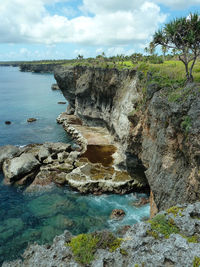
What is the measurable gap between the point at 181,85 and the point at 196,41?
4.39 m

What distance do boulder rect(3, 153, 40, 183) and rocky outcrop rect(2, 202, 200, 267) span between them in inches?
1072

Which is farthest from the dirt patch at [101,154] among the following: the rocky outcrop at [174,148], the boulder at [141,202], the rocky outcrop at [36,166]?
the rocky outcrop at [174,148]

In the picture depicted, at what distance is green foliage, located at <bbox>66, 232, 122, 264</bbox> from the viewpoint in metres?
10.3

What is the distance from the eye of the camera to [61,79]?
246 feet

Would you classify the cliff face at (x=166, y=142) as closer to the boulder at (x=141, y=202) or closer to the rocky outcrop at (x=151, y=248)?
the boulder at (x=141, y=202)

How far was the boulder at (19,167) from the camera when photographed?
123 feet

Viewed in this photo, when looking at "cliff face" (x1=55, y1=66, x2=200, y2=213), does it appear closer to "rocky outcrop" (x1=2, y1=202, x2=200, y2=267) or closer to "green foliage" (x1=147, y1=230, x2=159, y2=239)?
"rocky outcrop" (x1=2, y1=202, x2=200, y2=267)

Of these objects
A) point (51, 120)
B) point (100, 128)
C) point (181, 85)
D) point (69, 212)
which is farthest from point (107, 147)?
point (51, 120)

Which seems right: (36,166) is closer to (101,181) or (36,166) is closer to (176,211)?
(101,181)

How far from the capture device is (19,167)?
3809 cm

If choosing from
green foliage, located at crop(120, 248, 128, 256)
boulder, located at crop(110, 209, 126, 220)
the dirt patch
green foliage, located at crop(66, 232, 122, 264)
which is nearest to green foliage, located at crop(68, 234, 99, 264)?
green foliage, located at crop(66, 232, 122, 264)

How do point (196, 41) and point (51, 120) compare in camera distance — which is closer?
point (196, 41)

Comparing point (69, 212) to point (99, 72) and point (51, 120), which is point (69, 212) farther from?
point (51, 120)

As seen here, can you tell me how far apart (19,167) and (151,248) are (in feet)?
108
